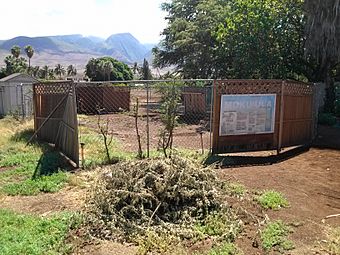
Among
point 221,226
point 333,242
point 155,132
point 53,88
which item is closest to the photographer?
point 333,242

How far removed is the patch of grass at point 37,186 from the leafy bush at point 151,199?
1285mm

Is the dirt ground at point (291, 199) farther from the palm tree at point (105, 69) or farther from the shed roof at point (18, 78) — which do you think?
the palm tree at point (105, 69)

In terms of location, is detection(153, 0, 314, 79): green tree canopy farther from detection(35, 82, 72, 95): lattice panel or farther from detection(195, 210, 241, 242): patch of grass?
detection(195, 210, 241, 242): patch of grass

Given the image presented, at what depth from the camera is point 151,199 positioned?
5.50 m

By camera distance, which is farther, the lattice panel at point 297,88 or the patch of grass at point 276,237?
the lattice panel at point 297,88

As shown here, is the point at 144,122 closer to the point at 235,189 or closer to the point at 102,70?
the point at 235,189

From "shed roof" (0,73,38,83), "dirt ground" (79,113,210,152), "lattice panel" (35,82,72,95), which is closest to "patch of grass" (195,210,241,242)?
"dirt ground" (79,113,210,152)

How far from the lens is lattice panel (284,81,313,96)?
10.1 metres

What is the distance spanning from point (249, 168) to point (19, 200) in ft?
16.1

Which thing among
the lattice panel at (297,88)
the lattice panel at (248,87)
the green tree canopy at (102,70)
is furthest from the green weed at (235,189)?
the green tree canopy at (102,70)

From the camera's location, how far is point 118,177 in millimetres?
5969

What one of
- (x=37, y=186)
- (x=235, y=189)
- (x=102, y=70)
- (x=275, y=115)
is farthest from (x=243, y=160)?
(x=102, y=70)

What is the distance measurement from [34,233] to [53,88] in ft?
20.3

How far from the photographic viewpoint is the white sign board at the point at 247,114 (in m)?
9.25
